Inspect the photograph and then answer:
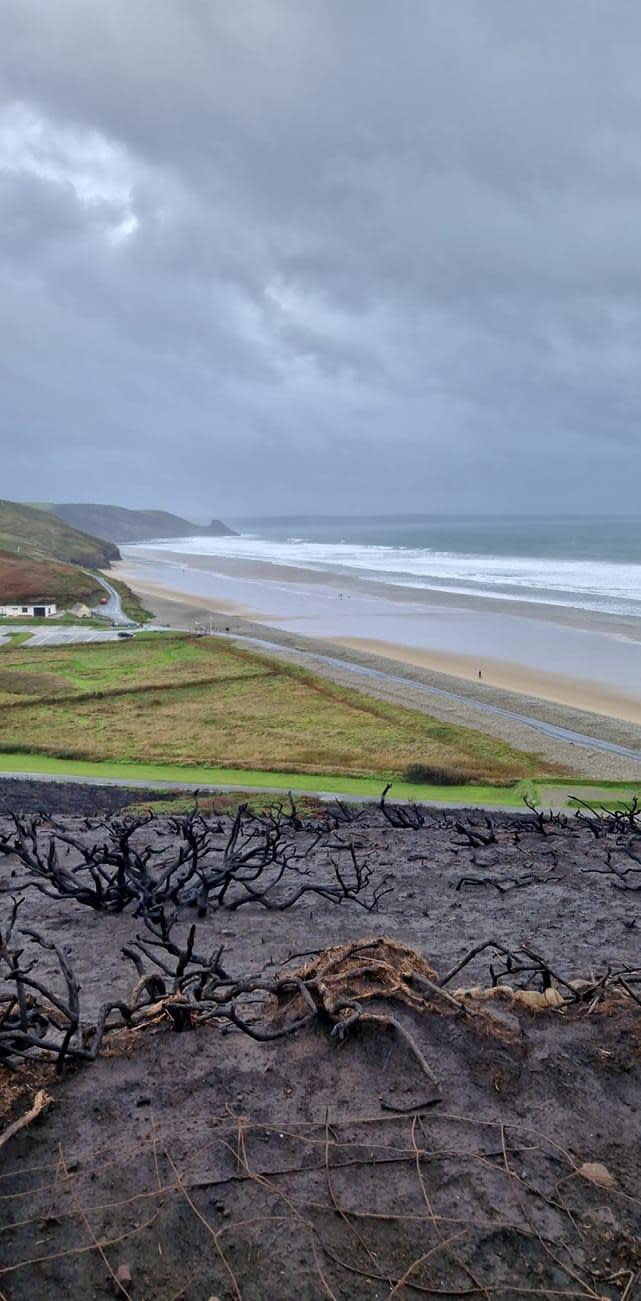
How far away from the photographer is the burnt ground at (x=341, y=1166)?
388 cm

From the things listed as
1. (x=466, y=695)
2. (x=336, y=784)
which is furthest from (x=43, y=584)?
(x=336, y=784)

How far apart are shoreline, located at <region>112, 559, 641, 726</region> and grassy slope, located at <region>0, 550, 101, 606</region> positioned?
11028mm

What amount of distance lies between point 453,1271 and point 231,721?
99.2 ft

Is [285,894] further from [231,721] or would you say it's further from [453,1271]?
[231,721]

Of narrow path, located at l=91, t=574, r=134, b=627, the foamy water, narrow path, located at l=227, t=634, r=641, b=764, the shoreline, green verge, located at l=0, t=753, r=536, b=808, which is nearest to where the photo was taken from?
green verge, located at l=0, t=753, r=536, b=808

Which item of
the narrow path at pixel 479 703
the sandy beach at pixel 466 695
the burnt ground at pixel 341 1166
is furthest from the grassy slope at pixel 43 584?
the burnt ground at pixel 341 1166

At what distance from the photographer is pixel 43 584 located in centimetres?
7438

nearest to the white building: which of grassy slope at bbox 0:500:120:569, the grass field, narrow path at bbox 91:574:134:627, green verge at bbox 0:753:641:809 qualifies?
narrow path at bbox 91:574:134:627

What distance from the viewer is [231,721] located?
33812 millimetres

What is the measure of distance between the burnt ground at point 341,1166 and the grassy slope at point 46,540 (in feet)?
354

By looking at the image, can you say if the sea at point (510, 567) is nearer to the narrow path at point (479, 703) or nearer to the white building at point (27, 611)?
the narrow path at point (479, 703)

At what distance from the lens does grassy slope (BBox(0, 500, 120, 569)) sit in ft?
382

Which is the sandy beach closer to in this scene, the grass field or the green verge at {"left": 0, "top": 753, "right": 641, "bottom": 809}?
the grass field

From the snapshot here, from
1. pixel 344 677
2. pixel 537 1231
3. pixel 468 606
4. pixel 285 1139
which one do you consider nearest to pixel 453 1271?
pixel 537 1231
